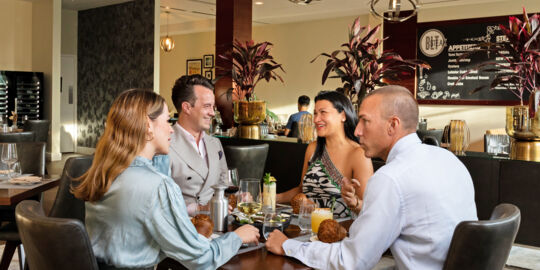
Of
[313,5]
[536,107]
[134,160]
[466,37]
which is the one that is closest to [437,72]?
[466,37]

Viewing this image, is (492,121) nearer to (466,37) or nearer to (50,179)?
(466,37)

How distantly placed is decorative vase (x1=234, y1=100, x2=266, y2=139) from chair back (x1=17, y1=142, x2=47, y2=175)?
175 centimetres

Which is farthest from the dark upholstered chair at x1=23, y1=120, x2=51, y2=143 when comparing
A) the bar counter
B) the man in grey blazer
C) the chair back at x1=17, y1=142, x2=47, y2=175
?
the bar counter

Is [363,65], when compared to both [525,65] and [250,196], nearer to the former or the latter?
[525,65]

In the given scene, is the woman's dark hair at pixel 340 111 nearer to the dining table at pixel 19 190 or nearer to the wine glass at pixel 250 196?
the wine glass at pixel 250 196

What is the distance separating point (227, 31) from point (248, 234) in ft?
→ 14.4

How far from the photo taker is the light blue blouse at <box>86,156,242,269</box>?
173 centimetres

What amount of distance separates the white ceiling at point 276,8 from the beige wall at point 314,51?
0.19m

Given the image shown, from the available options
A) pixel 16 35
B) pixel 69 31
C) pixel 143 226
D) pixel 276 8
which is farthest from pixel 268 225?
pixel 69 31

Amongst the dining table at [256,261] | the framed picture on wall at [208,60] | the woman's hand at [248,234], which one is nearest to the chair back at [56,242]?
the dining table at [256,261]

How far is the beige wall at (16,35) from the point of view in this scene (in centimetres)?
1070

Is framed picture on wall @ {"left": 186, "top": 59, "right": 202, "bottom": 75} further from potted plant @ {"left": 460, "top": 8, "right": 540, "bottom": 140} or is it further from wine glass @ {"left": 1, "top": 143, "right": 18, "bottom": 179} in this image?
potted plant @ {"left": 460, "top": 8, "right": 540, "bottom": 140}

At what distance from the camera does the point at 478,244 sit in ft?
5.04

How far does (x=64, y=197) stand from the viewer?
10.0ft
